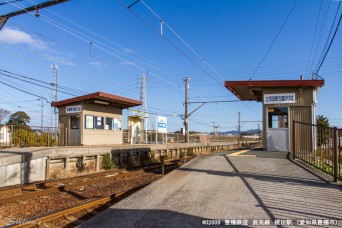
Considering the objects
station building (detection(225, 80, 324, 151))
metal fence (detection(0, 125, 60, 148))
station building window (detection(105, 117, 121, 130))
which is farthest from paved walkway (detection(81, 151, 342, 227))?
station building window (detection(105, 117, 121, 130))

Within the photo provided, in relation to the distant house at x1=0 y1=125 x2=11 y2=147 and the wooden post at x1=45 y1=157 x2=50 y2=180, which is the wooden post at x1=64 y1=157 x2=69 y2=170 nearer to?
the wooden post at x1=45 y1=157 x2=50 y2=180

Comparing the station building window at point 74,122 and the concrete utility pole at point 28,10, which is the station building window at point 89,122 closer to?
the station building window at point 74,122

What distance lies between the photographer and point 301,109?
1436 centimetres

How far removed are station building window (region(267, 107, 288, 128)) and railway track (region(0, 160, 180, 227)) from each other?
6599 millimetres

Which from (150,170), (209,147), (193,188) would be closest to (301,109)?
(150,170)

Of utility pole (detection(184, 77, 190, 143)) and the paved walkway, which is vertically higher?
utility pole (detection(184, 77, 190, 143))

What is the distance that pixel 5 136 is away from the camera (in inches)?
686

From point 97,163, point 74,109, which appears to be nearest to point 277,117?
point 97,163

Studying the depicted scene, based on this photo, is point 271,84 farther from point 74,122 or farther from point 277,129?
point 74,122

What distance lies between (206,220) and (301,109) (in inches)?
430

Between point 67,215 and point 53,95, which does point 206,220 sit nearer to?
point 67,215

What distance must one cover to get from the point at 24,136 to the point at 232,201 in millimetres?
15872

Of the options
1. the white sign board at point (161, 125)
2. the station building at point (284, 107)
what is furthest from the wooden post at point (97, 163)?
the white sign board at point (161, 125)

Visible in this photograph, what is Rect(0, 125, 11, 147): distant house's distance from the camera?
56.3ft
